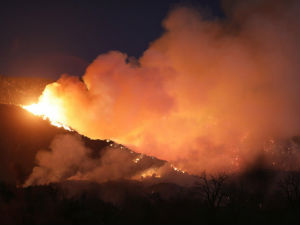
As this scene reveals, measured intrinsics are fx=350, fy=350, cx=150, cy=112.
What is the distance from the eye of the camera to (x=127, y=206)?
49719 mm

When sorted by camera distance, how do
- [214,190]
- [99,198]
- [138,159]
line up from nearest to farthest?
[99,198] < [214,190] < [138,159]

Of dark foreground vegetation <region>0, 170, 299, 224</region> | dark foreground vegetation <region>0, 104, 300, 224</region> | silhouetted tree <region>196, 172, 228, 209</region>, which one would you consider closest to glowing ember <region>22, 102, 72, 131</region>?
dark foreground vegetation <region>0, 104, 300, 224</region>

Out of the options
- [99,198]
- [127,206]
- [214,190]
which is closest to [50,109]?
[99,198]

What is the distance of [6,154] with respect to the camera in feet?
167

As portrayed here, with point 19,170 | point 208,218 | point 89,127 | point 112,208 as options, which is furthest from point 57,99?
point 208,218

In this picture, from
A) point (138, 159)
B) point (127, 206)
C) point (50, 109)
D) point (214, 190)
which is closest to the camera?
point (50, 109)

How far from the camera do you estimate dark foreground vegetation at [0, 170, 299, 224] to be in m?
39.7

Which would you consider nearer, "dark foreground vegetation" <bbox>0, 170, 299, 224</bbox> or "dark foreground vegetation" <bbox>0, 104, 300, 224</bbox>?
"dark foreground vegetation" <bbox>0, 170, 299, 224</bbox>

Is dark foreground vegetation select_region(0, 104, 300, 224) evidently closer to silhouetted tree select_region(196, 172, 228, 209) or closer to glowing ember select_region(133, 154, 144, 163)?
silhouetted tree select_region(196, 172, 228, 209)

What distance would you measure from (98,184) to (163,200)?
33.9 ft

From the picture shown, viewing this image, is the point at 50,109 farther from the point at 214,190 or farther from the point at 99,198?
the point at 214,190

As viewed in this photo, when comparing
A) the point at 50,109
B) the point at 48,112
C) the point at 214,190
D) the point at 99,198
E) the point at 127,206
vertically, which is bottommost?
the point at 127,206

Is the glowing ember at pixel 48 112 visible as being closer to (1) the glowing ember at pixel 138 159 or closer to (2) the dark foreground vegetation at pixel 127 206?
(2) the dark foreground vegetation at pixel 127 206

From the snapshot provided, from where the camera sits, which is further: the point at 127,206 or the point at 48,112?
the point at 127,206
